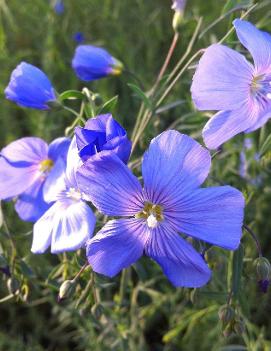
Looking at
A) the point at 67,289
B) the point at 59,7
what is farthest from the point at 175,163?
the point at 59,7

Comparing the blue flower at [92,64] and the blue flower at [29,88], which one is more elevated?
the blue flower at [29,88]

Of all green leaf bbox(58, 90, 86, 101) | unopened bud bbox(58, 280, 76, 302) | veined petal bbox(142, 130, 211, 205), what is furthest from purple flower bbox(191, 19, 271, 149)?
unopened bud bbox(58, 280, 76, 302)

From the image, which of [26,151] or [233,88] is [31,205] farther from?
[233,88]

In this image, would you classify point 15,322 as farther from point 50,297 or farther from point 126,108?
point 126,108

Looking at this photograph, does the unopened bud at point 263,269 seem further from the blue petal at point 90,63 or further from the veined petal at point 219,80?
the blue petal at point 90,63

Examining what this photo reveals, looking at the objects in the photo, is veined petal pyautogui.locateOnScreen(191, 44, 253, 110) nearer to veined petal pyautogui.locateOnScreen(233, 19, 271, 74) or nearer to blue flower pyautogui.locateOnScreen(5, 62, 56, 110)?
veined petal pyautogui.locateOnScreen(233, 19, 271, 74)

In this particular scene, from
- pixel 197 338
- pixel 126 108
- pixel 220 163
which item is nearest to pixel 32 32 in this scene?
pixel 126 108

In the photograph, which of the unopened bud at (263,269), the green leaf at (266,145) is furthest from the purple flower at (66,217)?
the green leaf at (266,145)
